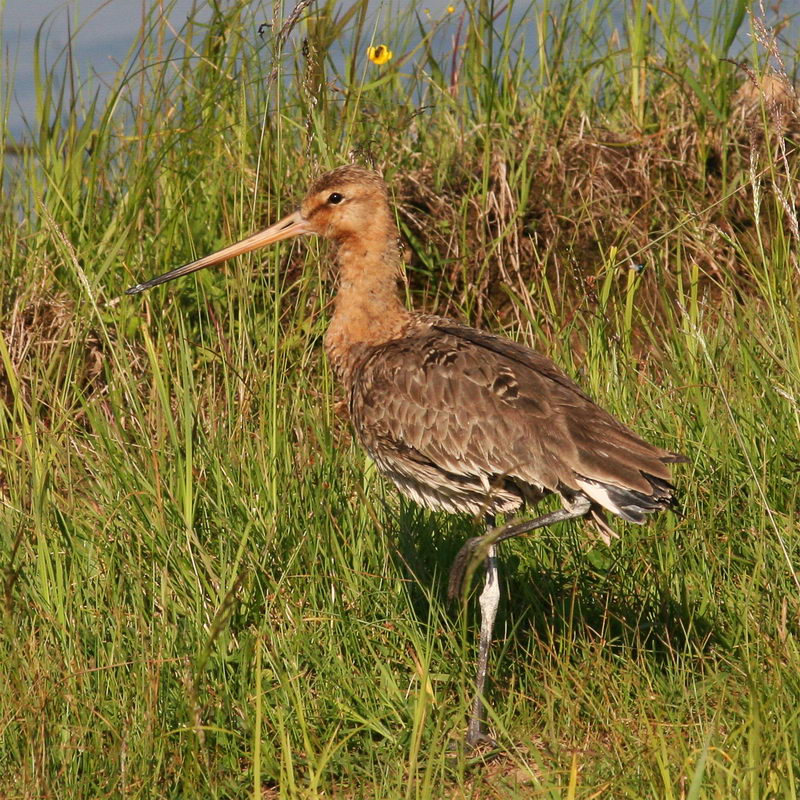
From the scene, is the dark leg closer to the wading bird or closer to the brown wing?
the wading bird

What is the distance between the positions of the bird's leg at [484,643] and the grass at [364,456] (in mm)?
70

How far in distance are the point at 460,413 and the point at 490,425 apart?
13 centimetres

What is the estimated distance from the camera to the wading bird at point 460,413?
3.97 m

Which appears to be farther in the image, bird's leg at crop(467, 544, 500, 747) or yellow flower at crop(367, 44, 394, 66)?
yellow flower at crop(367, 44, 394, 66)

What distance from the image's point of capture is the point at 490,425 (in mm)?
4227

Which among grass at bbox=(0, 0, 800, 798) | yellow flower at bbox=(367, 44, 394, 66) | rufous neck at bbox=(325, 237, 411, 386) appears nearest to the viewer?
grass at bbox=(0, 0, 800, 798)

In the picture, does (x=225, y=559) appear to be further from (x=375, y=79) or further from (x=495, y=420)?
(x=375, y=79)

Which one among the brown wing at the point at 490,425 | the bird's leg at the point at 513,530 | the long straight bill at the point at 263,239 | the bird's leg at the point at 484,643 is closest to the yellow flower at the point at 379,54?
the long straight bill at the point at 263,239

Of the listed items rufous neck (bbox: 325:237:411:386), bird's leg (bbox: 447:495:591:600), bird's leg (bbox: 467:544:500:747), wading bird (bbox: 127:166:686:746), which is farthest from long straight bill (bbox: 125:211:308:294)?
bird's leg (bbox: 447:495:591:600)

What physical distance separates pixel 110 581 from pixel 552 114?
3897 mm

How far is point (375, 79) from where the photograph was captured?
6836 mm

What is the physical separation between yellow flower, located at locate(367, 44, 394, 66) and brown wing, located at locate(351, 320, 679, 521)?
2.39 metres

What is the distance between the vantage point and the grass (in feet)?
12.0

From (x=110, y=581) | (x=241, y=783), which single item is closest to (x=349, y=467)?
(x=110, y=581)
